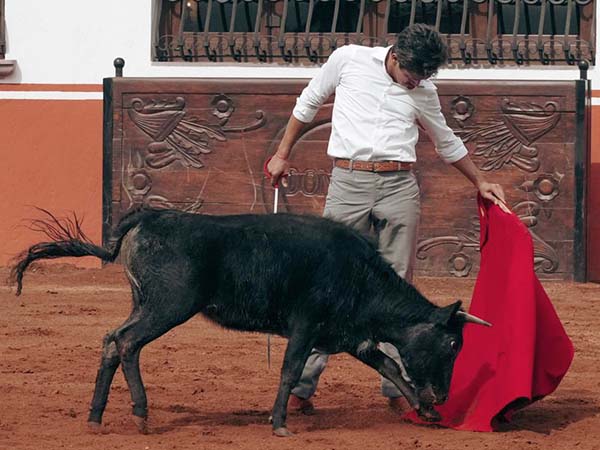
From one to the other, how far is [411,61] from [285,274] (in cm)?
109

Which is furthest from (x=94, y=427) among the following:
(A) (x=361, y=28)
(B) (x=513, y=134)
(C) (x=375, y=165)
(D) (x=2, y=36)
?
(D) (x=2, y=36)

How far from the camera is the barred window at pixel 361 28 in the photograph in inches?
515

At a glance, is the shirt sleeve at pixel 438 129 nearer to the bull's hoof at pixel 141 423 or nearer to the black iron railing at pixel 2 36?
the bull's hoof at pixel 141 423

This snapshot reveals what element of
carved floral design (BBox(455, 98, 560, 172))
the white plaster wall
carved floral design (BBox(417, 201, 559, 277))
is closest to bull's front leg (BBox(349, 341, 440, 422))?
carved floral design (BBox(417, 201, 559, 277))

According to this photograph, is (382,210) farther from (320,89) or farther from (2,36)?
(2,36)

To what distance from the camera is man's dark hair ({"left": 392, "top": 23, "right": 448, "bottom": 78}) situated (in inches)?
259

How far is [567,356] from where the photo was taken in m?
7.02

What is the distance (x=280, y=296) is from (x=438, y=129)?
3.74ft

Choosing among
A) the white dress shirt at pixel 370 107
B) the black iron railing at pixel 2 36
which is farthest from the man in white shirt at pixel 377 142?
the black iron railing at pixel 2 36

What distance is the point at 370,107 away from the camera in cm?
682

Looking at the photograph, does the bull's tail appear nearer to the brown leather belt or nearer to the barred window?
the brown leather belt

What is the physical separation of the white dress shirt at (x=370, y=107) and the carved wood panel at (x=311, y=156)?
565cm

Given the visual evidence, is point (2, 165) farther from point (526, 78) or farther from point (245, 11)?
point (526, 78)

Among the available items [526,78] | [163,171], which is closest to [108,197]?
[163,171]
